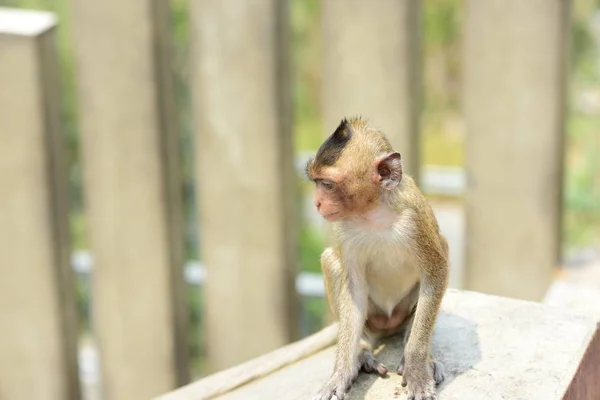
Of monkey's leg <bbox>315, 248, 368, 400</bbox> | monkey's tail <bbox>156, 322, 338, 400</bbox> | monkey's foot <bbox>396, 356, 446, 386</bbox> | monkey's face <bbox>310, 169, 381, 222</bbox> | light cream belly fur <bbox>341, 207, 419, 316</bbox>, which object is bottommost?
monkey's tail <bbox>156, 322, 338, 400</bbox>

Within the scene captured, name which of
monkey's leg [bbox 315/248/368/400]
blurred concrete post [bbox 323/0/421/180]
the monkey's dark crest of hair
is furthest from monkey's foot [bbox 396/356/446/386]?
blurred concrete post [bbox 323/0/421/180]

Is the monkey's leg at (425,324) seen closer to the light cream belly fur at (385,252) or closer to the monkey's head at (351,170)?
the light cream belly fur at (385,252)

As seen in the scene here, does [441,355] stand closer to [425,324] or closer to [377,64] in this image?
[425,324]

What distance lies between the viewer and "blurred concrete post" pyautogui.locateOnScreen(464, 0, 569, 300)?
12.7 feet

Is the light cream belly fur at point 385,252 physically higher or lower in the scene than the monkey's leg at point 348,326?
higher

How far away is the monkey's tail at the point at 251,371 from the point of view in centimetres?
281

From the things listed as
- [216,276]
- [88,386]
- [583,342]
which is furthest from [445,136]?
[583,342]

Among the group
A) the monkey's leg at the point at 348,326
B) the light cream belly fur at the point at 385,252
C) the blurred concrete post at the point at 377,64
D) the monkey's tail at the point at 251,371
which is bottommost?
the monkey's tail at the point at 251,371

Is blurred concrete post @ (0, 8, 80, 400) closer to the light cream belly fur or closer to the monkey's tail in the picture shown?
the monkey's tail

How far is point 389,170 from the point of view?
2357 millimetres

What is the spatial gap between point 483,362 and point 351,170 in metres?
0.78

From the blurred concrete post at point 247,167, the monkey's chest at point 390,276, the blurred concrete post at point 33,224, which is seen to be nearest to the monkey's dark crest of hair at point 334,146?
the monkey's chest at point 390,276

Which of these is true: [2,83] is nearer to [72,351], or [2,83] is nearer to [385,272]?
[72,351]

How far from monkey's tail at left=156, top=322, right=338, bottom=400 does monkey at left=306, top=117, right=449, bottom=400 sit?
0.28 meters
